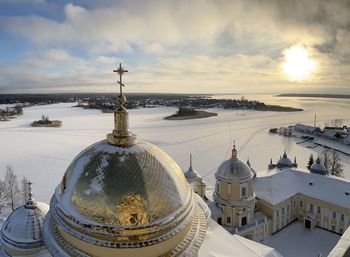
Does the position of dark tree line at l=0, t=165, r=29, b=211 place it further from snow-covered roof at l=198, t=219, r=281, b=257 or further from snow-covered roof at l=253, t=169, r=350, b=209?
snow-covered roof at l=253, t=169, r=350, b=209

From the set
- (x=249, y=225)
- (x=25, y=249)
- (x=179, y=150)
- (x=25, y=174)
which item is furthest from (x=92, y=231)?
(x=179, y=150)

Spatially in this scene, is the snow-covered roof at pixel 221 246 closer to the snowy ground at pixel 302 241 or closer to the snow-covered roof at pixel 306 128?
the snowy ground at pixel 302 241

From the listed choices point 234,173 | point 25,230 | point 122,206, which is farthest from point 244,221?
point 122,206

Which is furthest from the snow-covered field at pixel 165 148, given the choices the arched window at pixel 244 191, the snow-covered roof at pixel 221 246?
the snow-covered roof at pixel 221 246

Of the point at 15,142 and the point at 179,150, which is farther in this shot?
the point at 15,142

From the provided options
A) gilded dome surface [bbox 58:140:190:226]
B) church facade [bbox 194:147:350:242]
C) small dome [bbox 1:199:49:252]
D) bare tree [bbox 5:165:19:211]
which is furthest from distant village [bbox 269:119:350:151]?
small dome [bbox 1:199:49:252]

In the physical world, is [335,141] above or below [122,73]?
below

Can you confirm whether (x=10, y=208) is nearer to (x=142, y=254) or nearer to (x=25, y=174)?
(x=25, y=174)
